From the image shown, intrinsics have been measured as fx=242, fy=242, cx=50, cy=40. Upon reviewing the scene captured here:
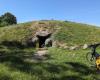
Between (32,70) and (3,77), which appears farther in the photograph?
(32,70)

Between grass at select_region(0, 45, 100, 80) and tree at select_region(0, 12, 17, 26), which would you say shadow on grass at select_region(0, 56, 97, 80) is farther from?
tree at select_region(0, 12, 17, 26)

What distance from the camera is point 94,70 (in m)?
17.4

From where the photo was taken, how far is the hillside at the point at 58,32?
1324 inches

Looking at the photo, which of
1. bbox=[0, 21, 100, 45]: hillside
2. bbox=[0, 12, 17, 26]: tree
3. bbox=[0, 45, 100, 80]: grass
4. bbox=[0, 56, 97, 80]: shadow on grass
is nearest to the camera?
bbox=[0, 45, 100, 80]: grass

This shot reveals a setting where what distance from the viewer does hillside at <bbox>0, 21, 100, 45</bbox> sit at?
33625mm

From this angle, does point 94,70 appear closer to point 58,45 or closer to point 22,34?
point 58,45

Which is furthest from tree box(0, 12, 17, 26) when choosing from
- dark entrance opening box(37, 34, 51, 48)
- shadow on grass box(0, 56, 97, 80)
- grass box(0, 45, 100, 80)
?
grass box(0, 45, 100, 80)

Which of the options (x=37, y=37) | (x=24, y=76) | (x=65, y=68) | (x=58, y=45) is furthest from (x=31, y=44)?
(x=24, y=76)

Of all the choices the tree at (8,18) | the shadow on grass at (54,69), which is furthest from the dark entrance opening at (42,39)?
the tree at (8,18)

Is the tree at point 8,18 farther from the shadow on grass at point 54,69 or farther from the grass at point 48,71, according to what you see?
the grass at point 48,71

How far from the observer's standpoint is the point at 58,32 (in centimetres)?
3503

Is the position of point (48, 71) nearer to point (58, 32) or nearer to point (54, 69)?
point (54, 69)

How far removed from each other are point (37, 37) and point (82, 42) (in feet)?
21.8

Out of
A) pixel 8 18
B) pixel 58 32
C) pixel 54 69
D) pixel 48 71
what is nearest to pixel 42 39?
pixel 58 32
